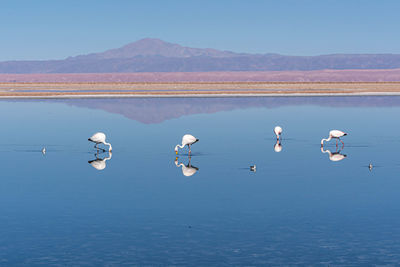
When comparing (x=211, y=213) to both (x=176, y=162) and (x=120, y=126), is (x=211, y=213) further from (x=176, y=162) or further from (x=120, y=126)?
(x=120, y=126)

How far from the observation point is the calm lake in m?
12.5

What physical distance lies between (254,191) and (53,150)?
1255 cm

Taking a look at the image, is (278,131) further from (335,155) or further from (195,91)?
(195,91)

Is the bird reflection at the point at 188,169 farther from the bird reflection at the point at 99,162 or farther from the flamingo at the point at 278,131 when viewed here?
the flamingo at the point at 278,131

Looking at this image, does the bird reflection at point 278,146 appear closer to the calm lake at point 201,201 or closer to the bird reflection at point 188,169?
the calm lake at point 201,201

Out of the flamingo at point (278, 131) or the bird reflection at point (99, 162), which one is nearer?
the bird reflection at point (99, 162)

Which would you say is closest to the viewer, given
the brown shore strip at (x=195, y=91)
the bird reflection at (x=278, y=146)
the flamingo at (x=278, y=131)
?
the bird reflection at (x=278, y=146)

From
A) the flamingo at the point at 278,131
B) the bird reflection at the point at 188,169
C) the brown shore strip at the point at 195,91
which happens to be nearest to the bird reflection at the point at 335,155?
the flamingo at the point at 278,131

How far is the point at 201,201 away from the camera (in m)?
17.0

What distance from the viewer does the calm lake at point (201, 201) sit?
493 inches

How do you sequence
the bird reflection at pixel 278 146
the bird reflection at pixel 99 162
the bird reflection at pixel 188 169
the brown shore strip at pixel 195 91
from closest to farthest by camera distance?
the bird reflection at pixel 188 169
the bird reflection at pixel 99 162
the bird reflection at pixel 278 146
the brown shore strip at pixel 195 91

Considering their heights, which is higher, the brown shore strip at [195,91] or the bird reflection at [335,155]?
the brown shore strip at [195,91]

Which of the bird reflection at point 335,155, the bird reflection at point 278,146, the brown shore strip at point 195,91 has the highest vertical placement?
the brown shore strip at point 195,91

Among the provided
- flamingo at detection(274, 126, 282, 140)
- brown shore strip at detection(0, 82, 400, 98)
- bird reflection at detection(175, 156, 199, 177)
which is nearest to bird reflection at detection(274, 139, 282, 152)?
flamingo at detection(274, 126, 282, 140)
